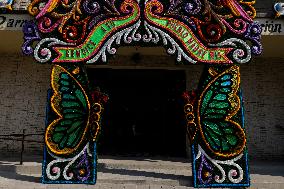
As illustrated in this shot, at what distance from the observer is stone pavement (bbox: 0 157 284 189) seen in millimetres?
6883

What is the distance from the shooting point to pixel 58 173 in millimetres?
6898

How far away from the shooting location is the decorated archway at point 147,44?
693 cm

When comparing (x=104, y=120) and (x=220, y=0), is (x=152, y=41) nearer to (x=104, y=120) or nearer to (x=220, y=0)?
(x=220, y=0)

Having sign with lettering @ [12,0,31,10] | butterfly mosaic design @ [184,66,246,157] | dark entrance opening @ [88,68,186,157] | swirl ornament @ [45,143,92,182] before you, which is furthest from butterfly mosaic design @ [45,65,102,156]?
dark entrance opening @ [88,68,186,157]

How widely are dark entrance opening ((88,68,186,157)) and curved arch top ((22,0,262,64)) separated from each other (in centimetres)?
439

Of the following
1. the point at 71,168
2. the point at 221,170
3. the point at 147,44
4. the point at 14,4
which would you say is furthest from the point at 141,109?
the point at 14,4

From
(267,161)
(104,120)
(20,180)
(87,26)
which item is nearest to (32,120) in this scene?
(104,120)

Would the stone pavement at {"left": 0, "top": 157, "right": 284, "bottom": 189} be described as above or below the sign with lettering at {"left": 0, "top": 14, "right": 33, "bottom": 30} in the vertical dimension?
below

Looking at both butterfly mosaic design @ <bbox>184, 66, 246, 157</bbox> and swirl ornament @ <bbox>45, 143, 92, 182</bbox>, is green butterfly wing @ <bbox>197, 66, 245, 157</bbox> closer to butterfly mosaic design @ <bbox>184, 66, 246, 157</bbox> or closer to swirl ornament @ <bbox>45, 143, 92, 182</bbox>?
butterfly mosaic design @ <bbox>184, 66, 246, 157</bbox>

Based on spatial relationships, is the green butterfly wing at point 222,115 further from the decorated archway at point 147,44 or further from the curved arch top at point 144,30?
the curved arch top at point 144,30

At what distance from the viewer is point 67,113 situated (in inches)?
281

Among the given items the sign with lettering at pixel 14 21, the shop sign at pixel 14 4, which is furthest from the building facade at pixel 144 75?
the shop sign at pixel 14 4

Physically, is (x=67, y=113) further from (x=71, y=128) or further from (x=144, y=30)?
(x=144, y=30)

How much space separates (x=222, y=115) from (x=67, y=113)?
3.27 metres
